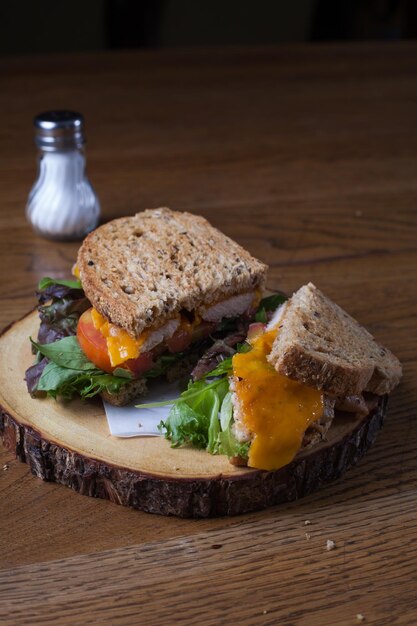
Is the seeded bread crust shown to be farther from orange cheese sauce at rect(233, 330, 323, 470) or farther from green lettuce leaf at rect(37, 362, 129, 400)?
orange cheese sauce at rect(233, 330, 323, 470)

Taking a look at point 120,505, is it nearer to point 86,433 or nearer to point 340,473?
point 86,433

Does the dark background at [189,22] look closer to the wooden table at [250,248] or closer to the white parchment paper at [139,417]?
the wooden table at [250,248]

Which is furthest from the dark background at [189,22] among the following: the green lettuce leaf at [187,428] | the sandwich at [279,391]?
the green lettuce leaf at [187,428]

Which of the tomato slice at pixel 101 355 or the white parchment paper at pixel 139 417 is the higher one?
the tomato slice at pixel 101 355

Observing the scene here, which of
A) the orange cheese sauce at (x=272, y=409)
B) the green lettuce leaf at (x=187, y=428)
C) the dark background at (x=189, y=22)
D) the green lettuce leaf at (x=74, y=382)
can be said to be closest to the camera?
the orange cheese sauce at (x=272, y=409)

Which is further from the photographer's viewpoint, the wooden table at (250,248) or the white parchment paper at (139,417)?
the white parchment paper at (139,417)

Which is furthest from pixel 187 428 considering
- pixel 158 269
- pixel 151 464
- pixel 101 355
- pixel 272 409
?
pixel 158 269

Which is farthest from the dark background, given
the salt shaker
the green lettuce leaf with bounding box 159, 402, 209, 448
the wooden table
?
the green lettuce leaf with bounding box 159, 402, 209, 448
